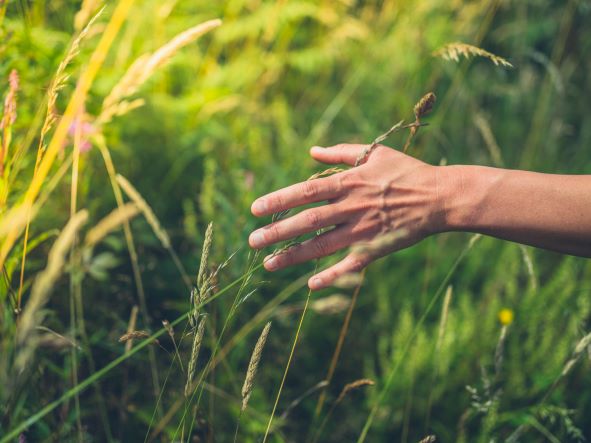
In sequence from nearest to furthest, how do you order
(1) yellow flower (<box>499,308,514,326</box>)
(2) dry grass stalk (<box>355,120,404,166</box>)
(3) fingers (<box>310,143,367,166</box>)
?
1. (2) dry grass stalk (<box>355,120,404,166</box>)
2. (3) fingers (<box>310,143,367,166</box>)
3. (1) yellow flower (<box>499,308,514,326</box>)

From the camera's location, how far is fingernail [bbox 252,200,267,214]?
0.95 meters

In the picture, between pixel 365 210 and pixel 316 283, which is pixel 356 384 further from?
pixel 365 210

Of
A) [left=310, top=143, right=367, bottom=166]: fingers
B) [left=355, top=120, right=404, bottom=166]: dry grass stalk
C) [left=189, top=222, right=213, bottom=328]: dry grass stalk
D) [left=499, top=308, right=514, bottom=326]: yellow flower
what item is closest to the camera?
[left=189, top=222, right=213, bottom=328]: dry grass stalk

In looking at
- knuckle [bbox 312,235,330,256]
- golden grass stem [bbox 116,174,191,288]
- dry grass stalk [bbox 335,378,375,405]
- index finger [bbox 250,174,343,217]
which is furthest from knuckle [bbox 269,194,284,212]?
dry grass stalk [bbox 335,378,375,405]

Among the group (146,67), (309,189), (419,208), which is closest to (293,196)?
(309,189)

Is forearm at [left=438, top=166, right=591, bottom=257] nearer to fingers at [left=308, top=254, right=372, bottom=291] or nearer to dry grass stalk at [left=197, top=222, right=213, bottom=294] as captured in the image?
fingers at [left=308, top=254, right=372, bottom=291]

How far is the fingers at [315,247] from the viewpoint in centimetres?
99

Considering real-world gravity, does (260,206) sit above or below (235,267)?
above

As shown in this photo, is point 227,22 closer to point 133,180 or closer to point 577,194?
point 133,180

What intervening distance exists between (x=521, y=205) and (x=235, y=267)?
35.3 inches

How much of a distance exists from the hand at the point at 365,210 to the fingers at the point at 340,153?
0.06 meters

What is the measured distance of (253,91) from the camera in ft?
8.35

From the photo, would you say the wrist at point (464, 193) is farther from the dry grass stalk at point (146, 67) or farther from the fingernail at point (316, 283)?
the dry grass stalk at point (146, 67)

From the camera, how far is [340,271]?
1004 millimetres
